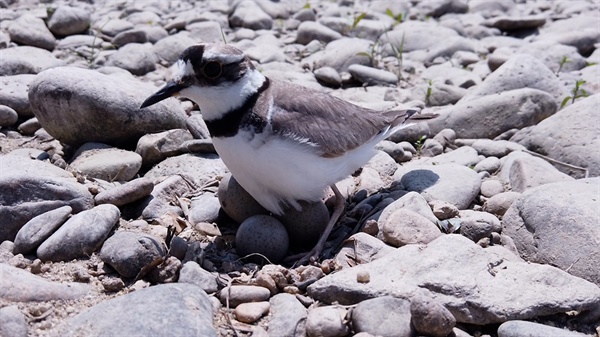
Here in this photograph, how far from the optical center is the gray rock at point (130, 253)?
185 inches

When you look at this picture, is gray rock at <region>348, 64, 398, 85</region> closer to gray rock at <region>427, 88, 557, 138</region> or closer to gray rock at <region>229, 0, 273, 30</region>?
gray rock at <region>427, 88, 557, 138</region>

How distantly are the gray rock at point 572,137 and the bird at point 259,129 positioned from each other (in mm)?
2383

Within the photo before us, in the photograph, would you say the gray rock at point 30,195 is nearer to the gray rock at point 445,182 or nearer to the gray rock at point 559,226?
the gray rock at point 445,182

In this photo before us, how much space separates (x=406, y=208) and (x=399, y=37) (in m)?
5.23

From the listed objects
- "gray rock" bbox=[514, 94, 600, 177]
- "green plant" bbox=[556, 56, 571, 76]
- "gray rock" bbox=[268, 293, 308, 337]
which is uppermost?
"gray rock" bbox=[268, 293, 308, 337]

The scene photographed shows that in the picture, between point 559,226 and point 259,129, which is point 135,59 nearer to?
point 259,129

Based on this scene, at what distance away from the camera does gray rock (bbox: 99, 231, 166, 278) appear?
15.4 feet

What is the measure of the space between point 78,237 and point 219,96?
1356 mm

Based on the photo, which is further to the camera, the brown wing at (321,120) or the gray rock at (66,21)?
the gray rock at (66,21)

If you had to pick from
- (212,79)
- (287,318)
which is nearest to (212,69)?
(212,79)

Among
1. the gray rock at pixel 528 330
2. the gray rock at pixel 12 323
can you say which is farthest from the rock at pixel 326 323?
the gray rock at pixel 12 323

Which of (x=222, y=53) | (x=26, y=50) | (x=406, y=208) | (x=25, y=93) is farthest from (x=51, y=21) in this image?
(x=406, y=208)

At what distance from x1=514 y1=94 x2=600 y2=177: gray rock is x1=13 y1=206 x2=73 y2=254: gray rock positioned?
4355mm

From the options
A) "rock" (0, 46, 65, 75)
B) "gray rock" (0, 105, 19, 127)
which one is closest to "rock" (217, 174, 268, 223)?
"gray rock" (0, 105, 19, 127)
